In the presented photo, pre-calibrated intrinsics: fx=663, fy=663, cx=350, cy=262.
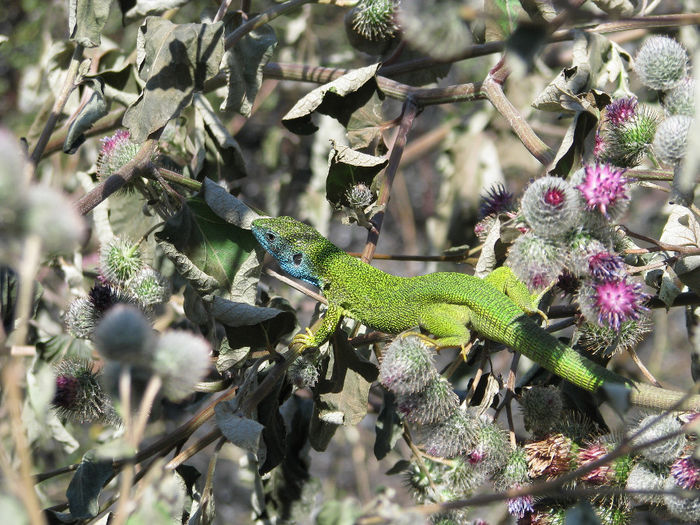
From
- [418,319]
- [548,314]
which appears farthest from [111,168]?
[548,314]

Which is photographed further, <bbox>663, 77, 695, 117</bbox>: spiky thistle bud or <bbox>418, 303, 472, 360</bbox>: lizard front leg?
<bbox>418, 303, 472, 360</bbox>: lizard front leg

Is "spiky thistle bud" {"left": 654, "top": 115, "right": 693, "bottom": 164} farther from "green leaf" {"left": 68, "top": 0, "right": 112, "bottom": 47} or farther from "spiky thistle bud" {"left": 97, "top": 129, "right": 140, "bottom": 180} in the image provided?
"green leaf" {"left": 68, "top": 0, "right": 112, "bottom": 47}

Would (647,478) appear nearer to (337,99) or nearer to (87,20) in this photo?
(337,99)

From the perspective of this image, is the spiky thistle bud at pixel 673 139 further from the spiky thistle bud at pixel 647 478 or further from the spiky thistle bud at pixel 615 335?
the spiky thistle bud at pixel 647 478

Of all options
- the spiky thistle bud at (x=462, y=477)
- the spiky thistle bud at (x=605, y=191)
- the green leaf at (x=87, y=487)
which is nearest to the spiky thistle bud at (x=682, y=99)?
the spiky thistle bud at (x=605, y=191)

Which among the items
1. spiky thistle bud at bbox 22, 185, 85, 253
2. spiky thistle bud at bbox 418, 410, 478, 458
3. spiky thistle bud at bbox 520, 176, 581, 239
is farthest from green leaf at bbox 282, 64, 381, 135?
spiky thistle bud at bbox 22, 185, 85, 253

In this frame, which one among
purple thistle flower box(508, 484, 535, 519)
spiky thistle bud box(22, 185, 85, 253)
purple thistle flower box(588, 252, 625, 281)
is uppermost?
spiky thistle bud box(22, 185, 85, 253)
